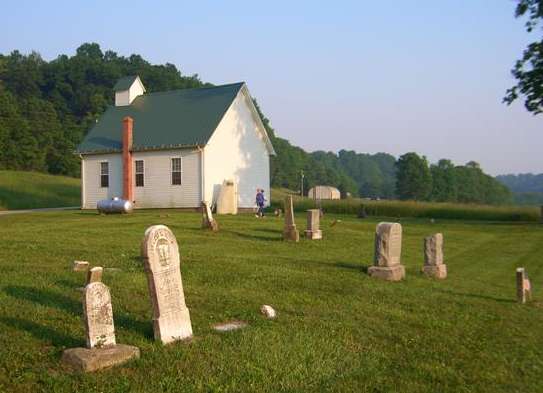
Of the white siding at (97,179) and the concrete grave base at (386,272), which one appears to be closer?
the concrete grave base at (386,272)

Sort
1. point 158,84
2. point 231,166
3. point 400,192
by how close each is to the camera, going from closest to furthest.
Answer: point 231,166 → point 158,84 → point 400,192

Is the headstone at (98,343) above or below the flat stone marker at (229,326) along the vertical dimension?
above

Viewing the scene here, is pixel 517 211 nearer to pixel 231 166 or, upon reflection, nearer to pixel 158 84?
pixel 231 166

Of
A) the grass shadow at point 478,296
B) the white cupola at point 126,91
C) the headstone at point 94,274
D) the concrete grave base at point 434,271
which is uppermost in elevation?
the white cupola at point 126,91

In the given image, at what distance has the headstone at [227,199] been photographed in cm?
3591

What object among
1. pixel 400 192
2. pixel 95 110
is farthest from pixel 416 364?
pixel 400 192

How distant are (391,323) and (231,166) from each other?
96.5ft

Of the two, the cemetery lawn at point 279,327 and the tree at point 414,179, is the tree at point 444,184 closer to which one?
the tree at point 414,179

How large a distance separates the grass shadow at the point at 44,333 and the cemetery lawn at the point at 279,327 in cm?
2

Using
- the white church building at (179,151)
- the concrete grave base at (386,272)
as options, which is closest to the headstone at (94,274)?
the concrete grave base at (386,272)

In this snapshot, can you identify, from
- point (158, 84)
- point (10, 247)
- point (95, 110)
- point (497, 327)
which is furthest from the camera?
point (158, 84)

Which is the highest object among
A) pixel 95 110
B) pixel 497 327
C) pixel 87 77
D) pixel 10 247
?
pixel 87 77

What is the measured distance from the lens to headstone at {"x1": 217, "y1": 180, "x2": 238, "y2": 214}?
3591 centimetres

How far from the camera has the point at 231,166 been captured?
38.5 metres
